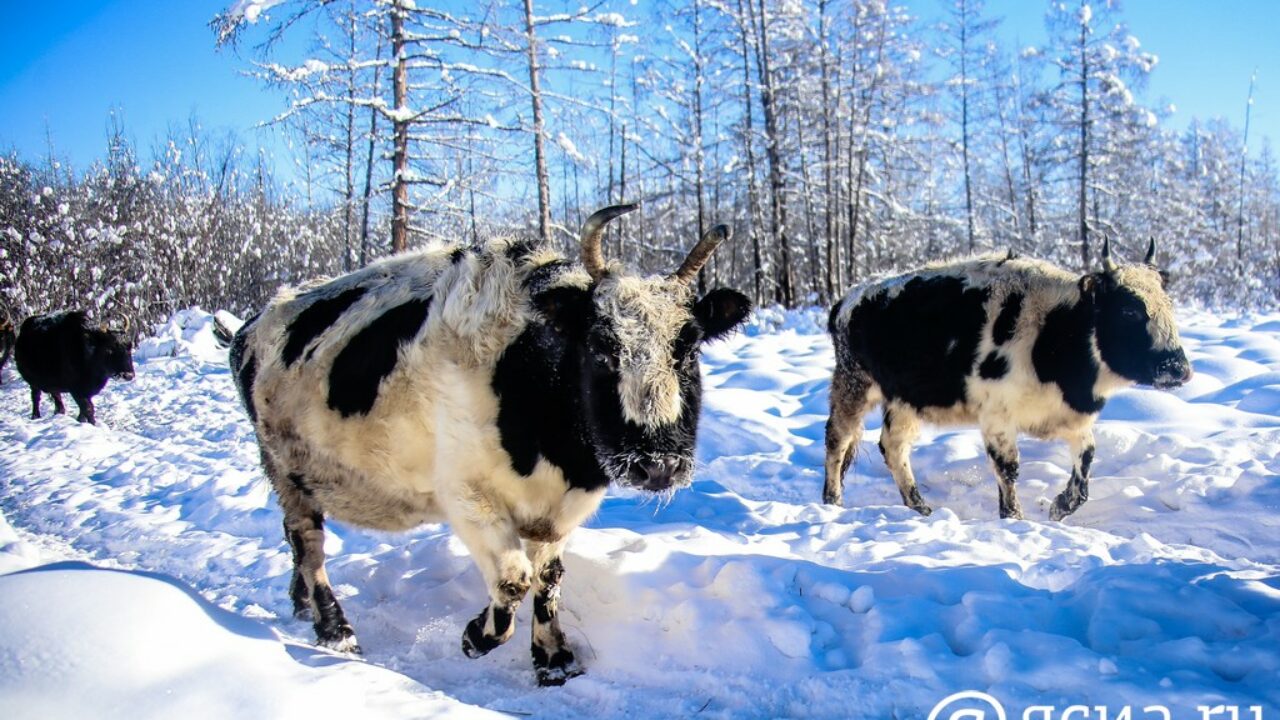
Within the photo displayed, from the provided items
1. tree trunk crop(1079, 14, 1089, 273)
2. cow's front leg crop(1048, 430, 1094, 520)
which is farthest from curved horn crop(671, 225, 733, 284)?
tree trunk crop(1079, 14, 1089, 273)

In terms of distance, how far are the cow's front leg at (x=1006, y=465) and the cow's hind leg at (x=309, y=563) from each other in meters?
5.00

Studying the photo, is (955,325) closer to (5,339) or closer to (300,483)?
(300,483)

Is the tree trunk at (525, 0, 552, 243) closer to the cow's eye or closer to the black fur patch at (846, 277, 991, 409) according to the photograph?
the black fur patch at (846, 277, 991, 409)

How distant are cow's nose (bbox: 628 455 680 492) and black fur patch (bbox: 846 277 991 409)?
4.27 meters

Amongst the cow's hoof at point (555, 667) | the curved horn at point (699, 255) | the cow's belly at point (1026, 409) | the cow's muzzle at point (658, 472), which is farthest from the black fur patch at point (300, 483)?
the cow's belly at point (1026, 409)

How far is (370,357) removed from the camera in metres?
3.82

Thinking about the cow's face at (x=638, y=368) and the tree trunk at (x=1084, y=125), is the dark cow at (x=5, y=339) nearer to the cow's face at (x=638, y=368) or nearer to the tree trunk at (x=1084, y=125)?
the cow's face at (x=638, y=368)

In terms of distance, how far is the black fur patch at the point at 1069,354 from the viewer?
616 centimetres

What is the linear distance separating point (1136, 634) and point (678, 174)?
20.2 meters

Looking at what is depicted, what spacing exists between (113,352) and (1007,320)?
1418 centimetres

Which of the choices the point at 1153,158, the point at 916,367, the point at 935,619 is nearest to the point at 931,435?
the point at 916,367

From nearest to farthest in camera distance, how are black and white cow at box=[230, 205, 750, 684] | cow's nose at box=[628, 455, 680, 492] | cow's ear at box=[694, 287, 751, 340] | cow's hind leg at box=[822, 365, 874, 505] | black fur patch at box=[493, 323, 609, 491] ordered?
1. cow's nose at box=[628, 455, 680, 492]
2. black and white cow at box=[230, 205, 750, 684]
3. black fur patch at box=[493, 323, 609, 491]
4. cow's ear at box=[694, 287, 751, 340]
5. cow's hind leg at box=[822, 365, 874, 505]

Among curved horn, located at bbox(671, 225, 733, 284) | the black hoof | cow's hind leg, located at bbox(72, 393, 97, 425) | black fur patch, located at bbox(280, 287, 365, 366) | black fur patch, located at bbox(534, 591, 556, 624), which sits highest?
curved horn, located at bbox(671, 225, 733, 284)

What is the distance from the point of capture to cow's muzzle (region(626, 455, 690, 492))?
9.60 ft
